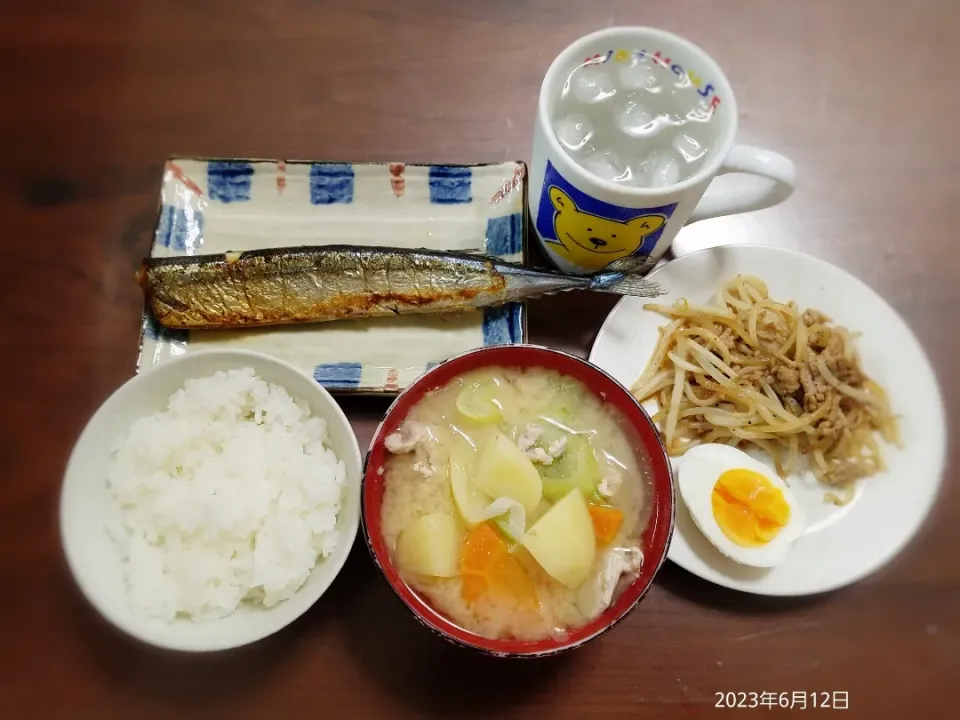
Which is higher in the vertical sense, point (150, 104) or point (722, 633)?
point (150, 104)

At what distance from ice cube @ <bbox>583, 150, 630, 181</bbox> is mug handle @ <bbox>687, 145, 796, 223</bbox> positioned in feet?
0.57

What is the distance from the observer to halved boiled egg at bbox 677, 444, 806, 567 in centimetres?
130

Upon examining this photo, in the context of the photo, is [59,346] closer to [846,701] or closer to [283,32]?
[283,32]

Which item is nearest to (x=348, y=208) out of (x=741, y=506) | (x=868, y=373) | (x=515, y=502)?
(x=515, y=502)

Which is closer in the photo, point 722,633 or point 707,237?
point 722,633

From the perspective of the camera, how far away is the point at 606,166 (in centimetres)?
134

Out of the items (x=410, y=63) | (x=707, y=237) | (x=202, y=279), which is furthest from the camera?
(x=410, y=63)

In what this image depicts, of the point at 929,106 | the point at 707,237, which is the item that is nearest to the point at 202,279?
the point at 707,237

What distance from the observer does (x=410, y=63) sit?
1812 mm

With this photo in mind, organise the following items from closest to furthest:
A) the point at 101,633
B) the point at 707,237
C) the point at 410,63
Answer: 1. the point at 101,633
2. the point at 707,237
3. the point at 410,63

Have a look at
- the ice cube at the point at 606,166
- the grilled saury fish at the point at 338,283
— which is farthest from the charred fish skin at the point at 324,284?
the ice cube at the point at 606,166

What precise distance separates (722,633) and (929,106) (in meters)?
1.44

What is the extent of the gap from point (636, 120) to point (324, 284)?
71 cm

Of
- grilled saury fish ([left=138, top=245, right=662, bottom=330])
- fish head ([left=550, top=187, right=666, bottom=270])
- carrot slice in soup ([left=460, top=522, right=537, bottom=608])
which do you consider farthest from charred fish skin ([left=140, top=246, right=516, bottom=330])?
carrot slice in soup ([left=460, top=522, right=537, bottom=608])
